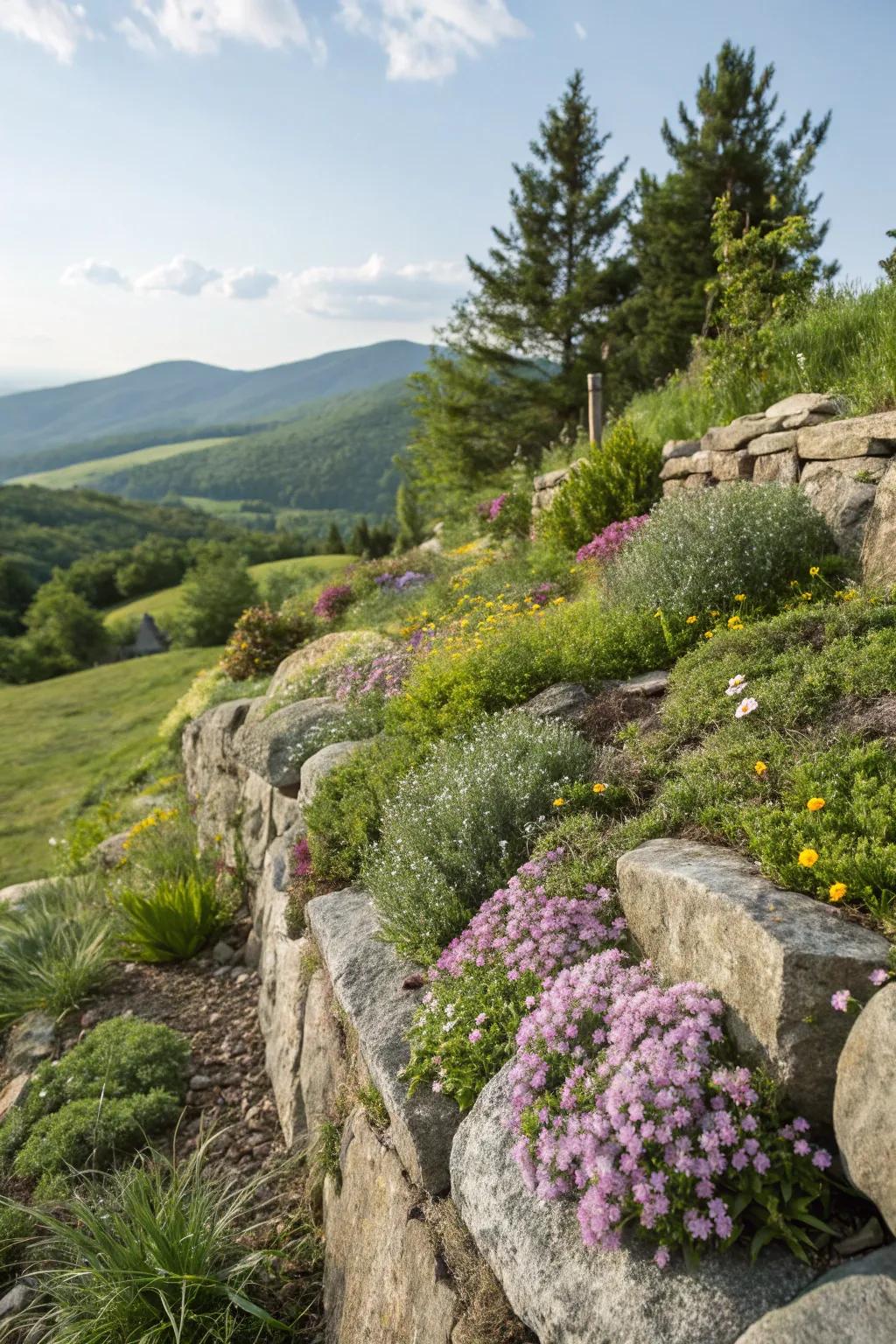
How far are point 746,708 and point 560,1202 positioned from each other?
198 cm

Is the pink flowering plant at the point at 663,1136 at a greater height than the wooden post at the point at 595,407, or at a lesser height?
lesser

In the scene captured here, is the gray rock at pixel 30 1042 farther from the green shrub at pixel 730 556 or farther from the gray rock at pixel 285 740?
the green shrub at pixel 730 556

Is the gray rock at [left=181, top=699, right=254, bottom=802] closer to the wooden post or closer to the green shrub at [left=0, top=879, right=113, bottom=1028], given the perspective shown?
the green shrub at [left=0, top=879, right=113, bottom=1028]

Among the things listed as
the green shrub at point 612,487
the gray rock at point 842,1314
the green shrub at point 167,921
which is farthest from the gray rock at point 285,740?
the gray rock at point 842,1314

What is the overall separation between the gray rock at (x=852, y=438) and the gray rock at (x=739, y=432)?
0.45 meters

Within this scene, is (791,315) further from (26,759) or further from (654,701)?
Answer: (26,759)

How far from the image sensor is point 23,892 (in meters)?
7.66

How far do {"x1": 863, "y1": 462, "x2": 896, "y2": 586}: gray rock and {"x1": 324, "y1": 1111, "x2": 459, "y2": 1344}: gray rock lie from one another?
3.79 m

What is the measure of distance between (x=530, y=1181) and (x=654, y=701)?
2.59 m

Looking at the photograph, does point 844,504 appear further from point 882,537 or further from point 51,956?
point 51,956

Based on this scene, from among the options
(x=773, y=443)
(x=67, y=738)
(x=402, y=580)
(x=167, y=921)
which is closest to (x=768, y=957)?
(x=773, y=443)

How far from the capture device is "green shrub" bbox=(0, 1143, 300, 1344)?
109 inches

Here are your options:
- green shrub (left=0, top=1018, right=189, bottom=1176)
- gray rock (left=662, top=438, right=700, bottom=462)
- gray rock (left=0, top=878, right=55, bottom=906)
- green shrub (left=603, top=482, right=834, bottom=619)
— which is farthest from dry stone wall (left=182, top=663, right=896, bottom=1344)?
gray rock (left=662, top=438, right=700, bottom=462)

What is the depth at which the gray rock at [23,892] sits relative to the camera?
22.5ft
